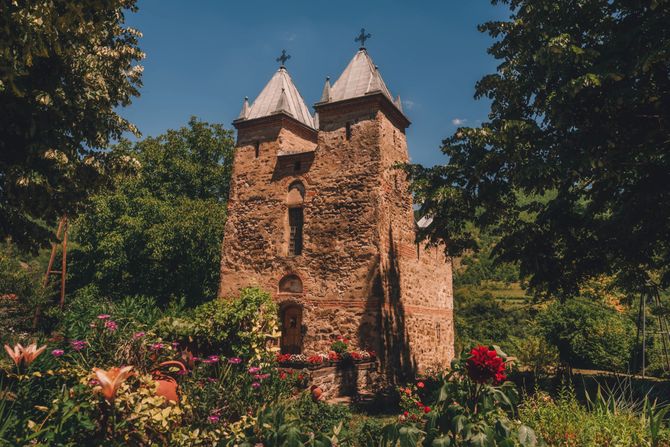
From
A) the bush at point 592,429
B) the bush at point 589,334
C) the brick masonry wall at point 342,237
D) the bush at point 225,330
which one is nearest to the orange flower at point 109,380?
the bush at point 225,330

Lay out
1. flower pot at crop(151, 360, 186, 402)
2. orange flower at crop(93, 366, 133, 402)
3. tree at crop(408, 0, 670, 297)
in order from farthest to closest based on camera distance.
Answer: tree at crop(408, 0, 670, 297)
flower pot at crop(151, 360, 186, 402)
orange flower at crop(93, 366, 133, 402)

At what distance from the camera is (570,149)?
9.29 m

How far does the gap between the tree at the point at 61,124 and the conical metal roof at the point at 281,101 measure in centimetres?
763

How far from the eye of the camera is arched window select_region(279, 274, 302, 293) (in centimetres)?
1600

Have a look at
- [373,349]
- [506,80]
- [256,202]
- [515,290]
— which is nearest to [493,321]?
[515,290]

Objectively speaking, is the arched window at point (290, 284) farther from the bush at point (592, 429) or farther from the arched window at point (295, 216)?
the bush at point (592, 429)

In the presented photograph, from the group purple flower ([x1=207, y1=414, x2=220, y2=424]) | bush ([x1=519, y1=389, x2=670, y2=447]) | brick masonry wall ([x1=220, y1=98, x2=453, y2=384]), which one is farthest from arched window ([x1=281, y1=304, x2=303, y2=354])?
bush ([x1=519, y1=389, x2=670, y2=447])

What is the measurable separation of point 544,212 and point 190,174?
19943mm

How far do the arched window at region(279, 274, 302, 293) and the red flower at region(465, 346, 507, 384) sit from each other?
1211 centimetres

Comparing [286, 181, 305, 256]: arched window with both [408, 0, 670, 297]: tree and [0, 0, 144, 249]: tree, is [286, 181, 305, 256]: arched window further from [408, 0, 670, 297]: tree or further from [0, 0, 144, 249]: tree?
[0, 0, 144, 249]: tree

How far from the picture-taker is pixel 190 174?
2556cm

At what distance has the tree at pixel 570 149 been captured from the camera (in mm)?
8586

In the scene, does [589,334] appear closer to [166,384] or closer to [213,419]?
[213,419]

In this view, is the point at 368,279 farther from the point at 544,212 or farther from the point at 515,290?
the point at 515,290
